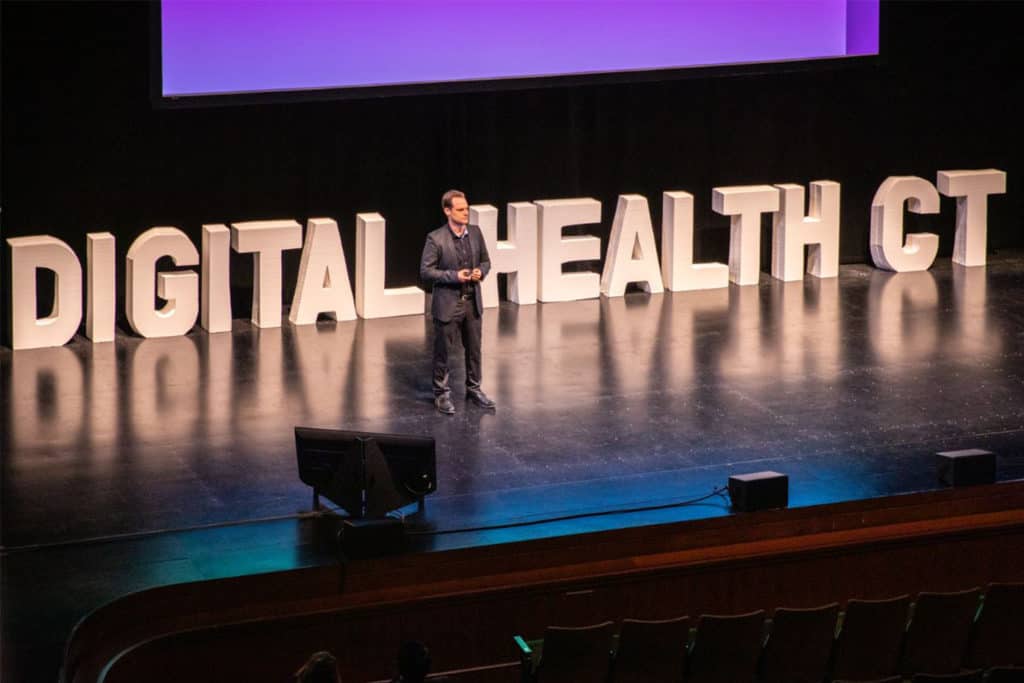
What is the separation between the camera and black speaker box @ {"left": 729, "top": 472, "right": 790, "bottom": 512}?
8086 millimetres

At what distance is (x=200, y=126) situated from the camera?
11828 mm

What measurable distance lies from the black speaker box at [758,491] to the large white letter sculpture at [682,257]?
4961mm

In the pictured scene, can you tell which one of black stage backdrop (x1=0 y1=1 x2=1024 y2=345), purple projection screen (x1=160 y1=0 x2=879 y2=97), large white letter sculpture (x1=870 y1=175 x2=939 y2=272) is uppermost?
purple projection screen (x1=160 y1=0 x2=879 y2=97)

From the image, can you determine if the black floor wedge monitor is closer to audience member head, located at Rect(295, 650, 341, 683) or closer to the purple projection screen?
audience member head, located at Rect(295, 650, 341, 683)

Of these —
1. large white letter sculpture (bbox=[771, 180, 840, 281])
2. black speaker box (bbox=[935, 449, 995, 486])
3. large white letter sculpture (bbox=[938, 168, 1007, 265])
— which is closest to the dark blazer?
black speaker box (bbox=[935, 449, 995, 486])

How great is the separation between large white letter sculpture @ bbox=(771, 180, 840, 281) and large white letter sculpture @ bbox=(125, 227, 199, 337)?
14.4 ft

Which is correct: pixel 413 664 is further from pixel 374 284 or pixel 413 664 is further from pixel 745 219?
pixel 745 219

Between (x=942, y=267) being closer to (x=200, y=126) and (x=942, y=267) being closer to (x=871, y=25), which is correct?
(x=871, y=25)

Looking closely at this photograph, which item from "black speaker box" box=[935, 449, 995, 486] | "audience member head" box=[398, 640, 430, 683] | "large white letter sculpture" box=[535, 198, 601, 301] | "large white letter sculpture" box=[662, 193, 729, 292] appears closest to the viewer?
"audience member head" box=[398, 640, 430, 683]

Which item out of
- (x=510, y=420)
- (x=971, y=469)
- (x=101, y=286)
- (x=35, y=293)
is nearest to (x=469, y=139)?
(x=101, y=286)

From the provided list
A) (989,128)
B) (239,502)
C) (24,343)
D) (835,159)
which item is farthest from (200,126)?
(989,128)

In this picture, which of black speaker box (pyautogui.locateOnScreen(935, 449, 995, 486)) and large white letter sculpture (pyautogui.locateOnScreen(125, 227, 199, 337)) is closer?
black speaker box (pyautogui.locateOnScreen(935, 449, 995, 486))

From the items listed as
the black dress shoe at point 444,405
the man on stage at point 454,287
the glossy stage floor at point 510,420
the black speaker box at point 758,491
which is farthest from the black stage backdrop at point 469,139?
the black speaker box at point 758,491

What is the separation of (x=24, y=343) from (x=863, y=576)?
18.7ft
